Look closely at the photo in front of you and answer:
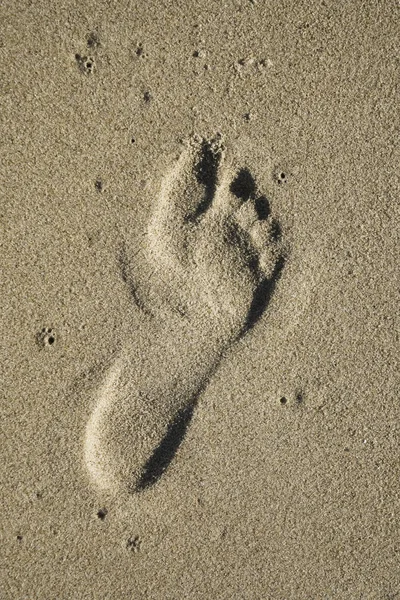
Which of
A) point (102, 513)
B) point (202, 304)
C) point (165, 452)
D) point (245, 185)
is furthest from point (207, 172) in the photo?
point (102, 513)

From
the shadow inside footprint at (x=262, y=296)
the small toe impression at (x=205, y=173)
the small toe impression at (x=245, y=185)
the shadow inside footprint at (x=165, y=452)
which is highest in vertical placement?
the small toe impression at (x=205, y=173)

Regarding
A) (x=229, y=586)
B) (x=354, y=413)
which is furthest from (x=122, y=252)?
(x=229, y=586)

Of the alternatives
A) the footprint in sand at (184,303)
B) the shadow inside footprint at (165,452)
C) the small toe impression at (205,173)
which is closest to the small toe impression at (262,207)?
the footprint in sand at (184,303)

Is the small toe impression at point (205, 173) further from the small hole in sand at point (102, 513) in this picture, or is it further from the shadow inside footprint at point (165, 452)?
the small hole in sand at point (102, 513)

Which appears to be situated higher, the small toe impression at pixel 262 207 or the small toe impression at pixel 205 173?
the small toe impression at pixel 205 173

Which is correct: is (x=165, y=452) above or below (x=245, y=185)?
below

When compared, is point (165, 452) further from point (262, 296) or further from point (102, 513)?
point (262, 296)

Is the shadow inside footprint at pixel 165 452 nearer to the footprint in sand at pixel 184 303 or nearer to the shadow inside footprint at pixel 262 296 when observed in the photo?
the footprint in sand at pixel 184 303
